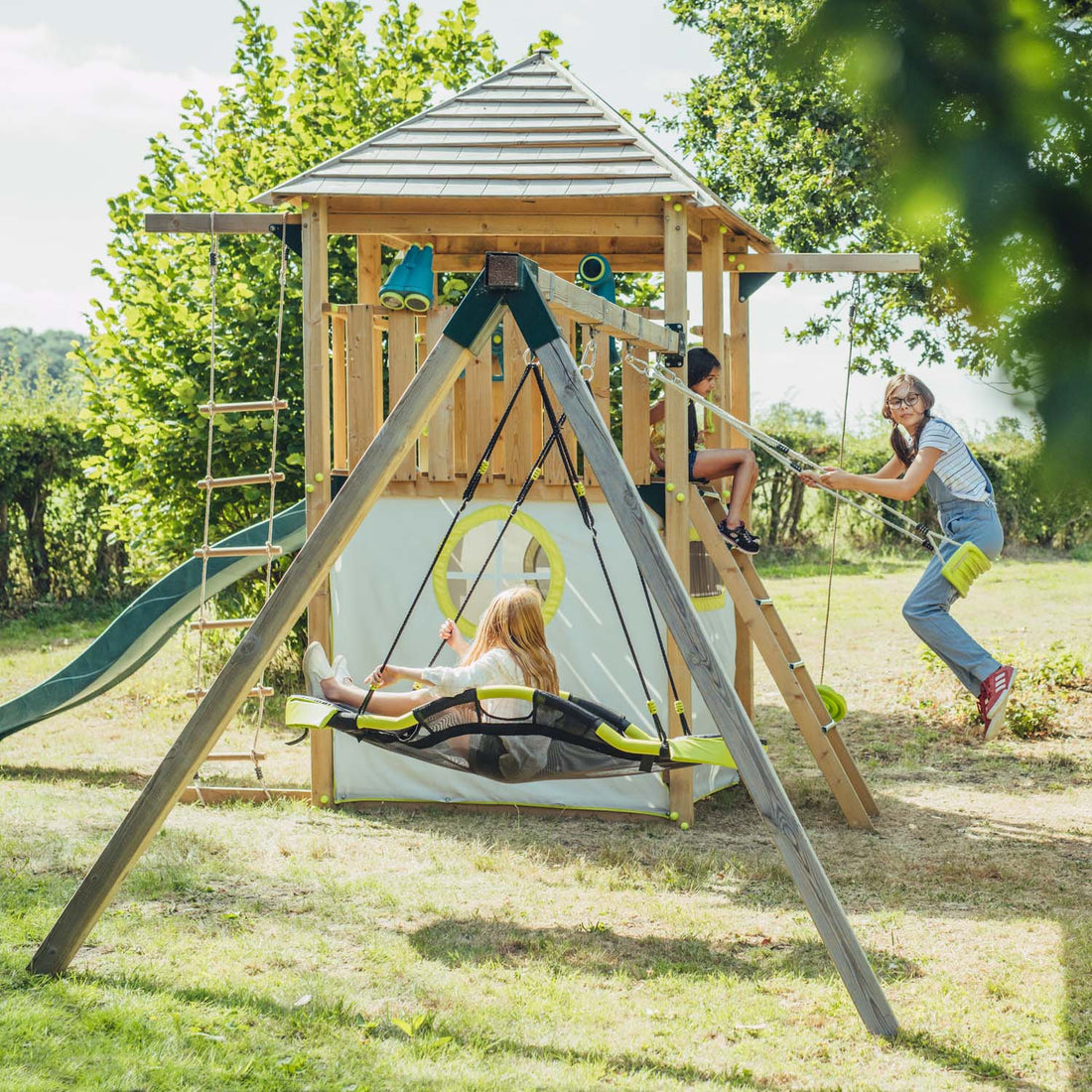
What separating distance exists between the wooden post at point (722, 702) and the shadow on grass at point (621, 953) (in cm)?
51

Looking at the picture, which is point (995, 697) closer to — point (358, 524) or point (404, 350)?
point (358, 524)

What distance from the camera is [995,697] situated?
524cm

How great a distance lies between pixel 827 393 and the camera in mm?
23688

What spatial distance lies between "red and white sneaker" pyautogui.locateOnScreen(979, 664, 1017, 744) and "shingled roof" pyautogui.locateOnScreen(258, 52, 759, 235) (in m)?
2.61

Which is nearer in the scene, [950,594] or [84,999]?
[84,999]

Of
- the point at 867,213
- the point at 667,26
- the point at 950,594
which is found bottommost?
the point at 950,594

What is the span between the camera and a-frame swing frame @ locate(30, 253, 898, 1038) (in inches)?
154

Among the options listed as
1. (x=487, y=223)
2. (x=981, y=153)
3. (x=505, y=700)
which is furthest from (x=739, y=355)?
(x=981, y=153)

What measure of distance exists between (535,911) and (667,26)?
173 inches

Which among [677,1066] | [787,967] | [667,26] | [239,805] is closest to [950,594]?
[787,967]

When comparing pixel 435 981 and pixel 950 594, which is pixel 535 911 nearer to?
pixel 435 981

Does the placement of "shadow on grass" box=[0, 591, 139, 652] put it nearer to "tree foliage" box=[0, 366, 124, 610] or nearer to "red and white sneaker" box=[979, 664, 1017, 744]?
"tree foliage" box=[0, 366, 124, 610]

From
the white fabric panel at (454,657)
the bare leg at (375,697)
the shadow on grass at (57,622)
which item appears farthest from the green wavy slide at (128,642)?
the shadow on grass at (57,622)

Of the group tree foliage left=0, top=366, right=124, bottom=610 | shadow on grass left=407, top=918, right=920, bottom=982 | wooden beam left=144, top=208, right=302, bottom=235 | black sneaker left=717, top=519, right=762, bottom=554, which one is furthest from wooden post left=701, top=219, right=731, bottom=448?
tree foliage left=0, top=366, right=124, bottom=610
